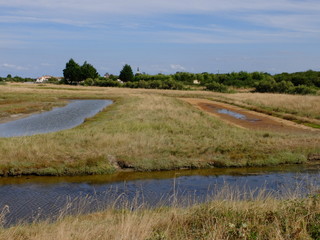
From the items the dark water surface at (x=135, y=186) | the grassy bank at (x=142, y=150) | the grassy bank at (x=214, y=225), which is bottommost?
the dark water surface at (x=135, y=186)

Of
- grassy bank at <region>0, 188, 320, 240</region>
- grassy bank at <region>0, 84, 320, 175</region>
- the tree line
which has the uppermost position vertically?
the tree line

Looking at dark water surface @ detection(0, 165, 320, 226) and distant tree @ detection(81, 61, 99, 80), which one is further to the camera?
distant tree @ detection(81, 61, 99, 80)

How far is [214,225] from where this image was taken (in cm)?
689

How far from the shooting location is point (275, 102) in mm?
48938

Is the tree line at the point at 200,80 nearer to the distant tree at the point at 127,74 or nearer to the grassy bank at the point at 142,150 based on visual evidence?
the distant tree at the point at 127,74

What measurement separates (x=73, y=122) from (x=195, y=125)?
11762mm

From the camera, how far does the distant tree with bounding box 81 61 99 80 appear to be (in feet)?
432

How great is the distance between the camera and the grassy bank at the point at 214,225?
6.45 meters

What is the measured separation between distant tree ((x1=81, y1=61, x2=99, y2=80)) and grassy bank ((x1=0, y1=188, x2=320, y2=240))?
126 metres

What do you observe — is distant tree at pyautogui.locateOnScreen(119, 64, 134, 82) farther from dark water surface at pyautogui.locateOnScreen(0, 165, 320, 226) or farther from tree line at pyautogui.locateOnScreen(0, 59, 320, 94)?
dark water surface at pyautogui.locateOnScreen(0, 165, 320, 226)

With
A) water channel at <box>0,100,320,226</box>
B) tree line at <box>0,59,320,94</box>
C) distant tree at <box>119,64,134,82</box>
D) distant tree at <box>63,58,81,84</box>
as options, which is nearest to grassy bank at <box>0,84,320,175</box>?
water channel at <box>0,100,320,226</box>

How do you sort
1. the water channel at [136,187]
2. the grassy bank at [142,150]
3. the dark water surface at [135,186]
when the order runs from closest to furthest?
1. the water channel at [136,187]
2. the dark water surface at [135,186]
3. the grassy bank at [142,150]

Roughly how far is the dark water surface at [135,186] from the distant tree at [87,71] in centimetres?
11845

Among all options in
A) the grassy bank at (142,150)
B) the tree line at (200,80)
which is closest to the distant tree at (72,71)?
the tree line at (200,80)
